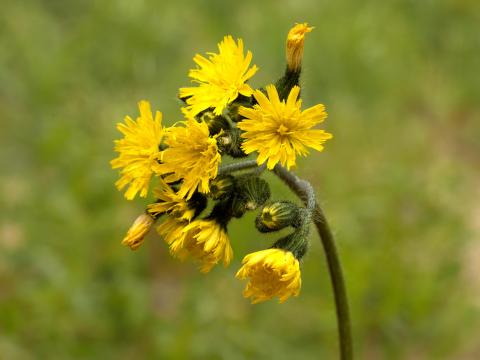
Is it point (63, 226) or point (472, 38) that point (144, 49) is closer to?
point (63, 226)

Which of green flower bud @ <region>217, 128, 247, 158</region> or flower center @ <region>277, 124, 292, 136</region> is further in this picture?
green flower bud @ <region>217, 128, 247, 158</region>

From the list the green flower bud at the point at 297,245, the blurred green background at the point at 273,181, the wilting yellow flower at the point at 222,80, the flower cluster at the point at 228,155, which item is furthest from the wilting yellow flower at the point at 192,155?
the blurred green background at the point at 273,181

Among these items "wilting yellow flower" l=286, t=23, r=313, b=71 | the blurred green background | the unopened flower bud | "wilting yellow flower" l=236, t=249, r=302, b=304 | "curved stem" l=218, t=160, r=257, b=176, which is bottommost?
"wilting yellow flower" l=236, t=249, r=302, b=304

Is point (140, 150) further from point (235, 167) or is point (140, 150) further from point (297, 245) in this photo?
point (297, 245)

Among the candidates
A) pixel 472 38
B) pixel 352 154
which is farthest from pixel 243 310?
pixel 472 38

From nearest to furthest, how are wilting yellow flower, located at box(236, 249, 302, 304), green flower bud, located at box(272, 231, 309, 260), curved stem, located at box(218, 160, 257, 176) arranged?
wilting yellow flower, located at box(236, 249, 302, 304) < green flower bud, located at box(272, 231, 309, 260) < curved stem, located at box(218, 160, 257, 176)

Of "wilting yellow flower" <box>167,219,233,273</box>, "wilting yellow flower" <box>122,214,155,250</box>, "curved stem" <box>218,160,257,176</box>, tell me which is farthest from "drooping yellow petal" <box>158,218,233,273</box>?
"curved stem" <box>218,160,257,176</box>

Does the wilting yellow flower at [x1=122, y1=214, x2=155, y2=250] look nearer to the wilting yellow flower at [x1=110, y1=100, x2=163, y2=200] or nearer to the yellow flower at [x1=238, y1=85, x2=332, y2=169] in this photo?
the wilting yellow flower at [x1=110, y1=100, x2=163, y2=200]
